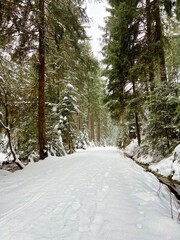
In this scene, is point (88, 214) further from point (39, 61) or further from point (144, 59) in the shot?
point (144, 59)

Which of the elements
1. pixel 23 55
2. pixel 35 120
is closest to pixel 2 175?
pixel 35 120

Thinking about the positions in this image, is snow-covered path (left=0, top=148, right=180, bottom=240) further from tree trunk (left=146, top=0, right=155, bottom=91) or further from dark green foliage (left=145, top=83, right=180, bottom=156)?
tree trunk (left=146, top=0, right=155, bottom=91)

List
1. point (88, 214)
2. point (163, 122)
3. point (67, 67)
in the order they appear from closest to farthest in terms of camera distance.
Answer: point (88, 214) → point (163, 122) → point (67, 67)

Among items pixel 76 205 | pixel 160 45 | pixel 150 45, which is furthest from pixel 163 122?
pixel 76 205

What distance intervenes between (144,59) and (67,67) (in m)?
3.95

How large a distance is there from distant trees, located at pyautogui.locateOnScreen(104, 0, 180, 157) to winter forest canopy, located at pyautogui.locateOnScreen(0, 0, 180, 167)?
38 mm

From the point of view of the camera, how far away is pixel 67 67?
1051 centimetres

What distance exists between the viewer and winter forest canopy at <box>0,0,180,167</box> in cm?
646

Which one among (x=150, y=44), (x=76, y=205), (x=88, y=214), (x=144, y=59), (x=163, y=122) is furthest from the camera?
(x=144, y=59)

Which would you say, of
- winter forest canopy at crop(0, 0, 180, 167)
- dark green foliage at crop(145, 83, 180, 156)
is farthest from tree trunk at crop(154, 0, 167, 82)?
dark green foliage at crop(145, 83, 180, 156)

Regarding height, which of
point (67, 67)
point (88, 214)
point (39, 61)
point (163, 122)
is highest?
point (67, 67)

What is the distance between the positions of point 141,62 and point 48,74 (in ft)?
15.3

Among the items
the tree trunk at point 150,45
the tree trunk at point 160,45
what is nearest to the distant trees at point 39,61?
the tree trunk at point 150,45

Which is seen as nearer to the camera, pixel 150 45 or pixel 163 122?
pixel 163 122
